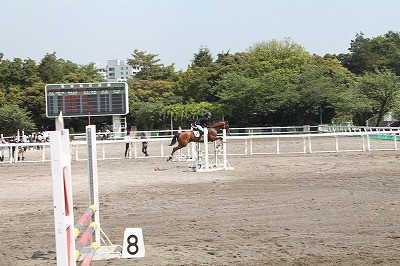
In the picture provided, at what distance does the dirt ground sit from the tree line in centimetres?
3408

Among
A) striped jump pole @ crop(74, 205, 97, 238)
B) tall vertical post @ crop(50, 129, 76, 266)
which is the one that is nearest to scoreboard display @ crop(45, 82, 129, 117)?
striped jump pole @ crop(74, 205, 97, 238)

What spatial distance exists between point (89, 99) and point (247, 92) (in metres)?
44.1

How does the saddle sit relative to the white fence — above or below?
above

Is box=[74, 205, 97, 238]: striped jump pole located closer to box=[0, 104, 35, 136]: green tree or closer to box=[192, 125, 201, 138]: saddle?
box=[192, 125, 201, 138]: saddle

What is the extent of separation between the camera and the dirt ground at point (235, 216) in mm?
7453

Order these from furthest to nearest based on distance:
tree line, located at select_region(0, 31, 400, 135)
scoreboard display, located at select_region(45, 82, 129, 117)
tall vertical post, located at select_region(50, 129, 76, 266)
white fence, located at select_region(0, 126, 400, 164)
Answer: tree line, located at select_region(0, 31, 400, 135) < white fence, located at select_region(0, 126, 400, 164) < scoreboard display, located at select_region(45, 82, 129, 117) < tall vertical post, located at select_region(50, 129, 76, 266)

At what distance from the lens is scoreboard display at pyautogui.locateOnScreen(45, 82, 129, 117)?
422 inches

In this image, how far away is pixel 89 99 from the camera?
1120 cm

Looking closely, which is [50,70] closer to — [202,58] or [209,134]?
[202,58]

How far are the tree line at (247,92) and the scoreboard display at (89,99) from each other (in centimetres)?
3256

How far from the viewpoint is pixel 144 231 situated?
9258 mm

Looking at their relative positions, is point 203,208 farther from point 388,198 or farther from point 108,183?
point 108,183

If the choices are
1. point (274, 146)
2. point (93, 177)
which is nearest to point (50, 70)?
point (274, 146)

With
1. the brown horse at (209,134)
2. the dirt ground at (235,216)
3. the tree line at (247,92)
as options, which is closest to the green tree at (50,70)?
the tree line at (247,92)
